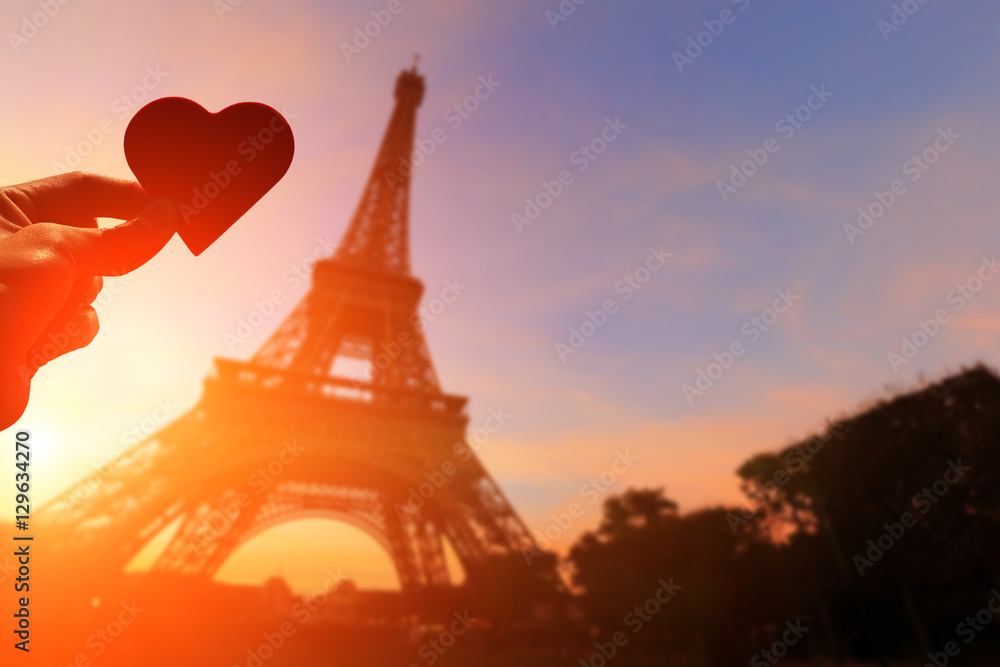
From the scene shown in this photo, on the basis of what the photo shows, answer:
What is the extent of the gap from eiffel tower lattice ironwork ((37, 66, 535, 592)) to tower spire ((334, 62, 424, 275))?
0.39ft

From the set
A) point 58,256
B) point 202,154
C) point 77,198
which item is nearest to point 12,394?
point 58,256

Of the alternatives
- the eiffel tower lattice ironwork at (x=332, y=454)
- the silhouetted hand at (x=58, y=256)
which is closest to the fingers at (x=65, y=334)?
the silhouetted hand at (x=58, y=256)

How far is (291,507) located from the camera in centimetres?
3706

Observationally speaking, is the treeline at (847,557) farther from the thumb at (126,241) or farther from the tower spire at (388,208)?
the tower spire at (388,208)

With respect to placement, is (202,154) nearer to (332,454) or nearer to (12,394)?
(12,394)

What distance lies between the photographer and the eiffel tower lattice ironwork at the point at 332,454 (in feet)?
73.1

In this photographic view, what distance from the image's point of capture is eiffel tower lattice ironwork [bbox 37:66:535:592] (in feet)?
73.1

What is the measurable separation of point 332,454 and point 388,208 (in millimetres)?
20326

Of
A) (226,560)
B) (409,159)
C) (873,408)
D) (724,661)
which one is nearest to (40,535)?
(226,560)

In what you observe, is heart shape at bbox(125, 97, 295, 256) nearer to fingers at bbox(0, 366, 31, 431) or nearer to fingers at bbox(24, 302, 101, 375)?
fingers at bbox(24, 302, 101, 375)

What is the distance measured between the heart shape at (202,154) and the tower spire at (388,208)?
110 ft

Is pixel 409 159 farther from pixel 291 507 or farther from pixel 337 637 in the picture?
pixel 337 637

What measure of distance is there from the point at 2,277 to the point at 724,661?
70.7ft

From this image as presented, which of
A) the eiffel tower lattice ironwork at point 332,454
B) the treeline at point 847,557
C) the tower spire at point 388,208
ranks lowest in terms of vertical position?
the treeline at point 847,557
